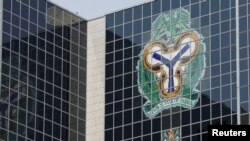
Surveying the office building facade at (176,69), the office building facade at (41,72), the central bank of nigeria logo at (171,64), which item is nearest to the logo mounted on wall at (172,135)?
the office building facade at (176,69)

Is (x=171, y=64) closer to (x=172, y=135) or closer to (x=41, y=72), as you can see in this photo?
(x=172, y=135)

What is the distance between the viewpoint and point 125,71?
9650 cm

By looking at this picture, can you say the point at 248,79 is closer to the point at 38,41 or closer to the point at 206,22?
the point at 206,22

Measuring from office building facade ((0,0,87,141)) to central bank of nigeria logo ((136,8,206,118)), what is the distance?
28.4ft

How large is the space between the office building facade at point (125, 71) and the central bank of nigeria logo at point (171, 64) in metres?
0.11

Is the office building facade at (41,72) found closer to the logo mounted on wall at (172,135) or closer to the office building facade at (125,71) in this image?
the office building facade at (125,71)

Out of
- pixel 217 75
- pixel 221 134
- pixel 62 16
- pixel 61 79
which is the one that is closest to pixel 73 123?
pixel 61 79

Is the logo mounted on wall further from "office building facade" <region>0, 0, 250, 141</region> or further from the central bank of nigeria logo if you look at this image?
the central bank of nigeria logo

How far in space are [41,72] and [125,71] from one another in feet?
30.3

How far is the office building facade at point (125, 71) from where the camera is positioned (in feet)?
286

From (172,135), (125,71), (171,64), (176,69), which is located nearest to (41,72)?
(125,71)

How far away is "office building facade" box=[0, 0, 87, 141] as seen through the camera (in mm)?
90125

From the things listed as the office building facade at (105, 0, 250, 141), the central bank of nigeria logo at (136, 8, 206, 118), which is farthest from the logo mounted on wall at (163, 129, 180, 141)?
the central bank of nigeria logo at (136, 8, 206, 118)

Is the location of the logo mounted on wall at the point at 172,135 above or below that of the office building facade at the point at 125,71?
below
